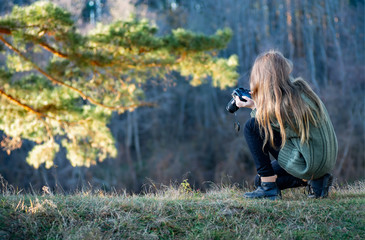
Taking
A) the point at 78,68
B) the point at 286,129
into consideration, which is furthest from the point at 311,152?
the point at 78,68

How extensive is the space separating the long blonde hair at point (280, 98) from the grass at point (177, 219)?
1.84 ft

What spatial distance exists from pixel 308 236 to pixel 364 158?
15027 mm

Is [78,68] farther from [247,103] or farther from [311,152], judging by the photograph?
[311,152]

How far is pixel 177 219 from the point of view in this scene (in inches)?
107

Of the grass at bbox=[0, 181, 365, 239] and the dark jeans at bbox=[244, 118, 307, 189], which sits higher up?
the dark jeans at bbox=[244, 118, 307, 189]

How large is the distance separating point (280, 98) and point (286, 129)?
0.79 feet

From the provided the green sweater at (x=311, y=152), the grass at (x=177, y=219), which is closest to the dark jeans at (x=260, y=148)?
the green sweater at (x=311, y=152)

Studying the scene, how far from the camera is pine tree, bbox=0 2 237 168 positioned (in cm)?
620

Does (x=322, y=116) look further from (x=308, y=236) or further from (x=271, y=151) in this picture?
(x=308, y=236)

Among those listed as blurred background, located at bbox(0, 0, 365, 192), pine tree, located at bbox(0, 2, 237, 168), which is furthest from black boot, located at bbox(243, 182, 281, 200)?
blurred background, located at bbox(0, 0, 365, 192)

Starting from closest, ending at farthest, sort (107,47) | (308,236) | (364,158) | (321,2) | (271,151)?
1. (308,236)
2. (271,151)
3. (107,47)
4. (364,158)
5. (321,2)

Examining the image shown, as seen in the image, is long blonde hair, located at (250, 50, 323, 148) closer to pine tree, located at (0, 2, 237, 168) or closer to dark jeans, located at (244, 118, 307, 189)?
dark jeans, located at (244, 118, 307, 189)

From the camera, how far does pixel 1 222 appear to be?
254cm

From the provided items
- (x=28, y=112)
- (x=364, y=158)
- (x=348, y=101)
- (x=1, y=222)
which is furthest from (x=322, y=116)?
(x=348, y=101)
